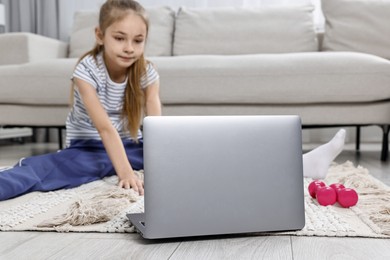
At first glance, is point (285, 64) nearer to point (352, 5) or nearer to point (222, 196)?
point (352, 5)

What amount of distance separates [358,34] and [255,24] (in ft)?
1.78

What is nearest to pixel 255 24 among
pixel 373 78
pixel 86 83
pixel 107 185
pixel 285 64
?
pixel 285 64

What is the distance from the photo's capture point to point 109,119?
1.49 metres

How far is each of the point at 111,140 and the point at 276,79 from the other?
91 cm

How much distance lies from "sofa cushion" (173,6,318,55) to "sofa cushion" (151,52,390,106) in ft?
1.88

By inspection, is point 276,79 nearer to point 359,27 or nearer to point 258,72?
point 258,72

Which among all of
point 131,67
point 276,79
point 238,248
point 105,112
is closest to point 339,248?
point 238,248

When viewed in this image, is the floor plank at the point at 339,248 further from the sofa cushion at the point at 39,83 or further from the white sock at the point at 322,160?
the sofa cushion at the point at 39,83

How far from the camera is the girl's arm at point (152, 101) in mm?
1642

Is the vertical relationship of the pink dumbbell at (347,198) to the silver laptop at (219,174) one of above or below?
below

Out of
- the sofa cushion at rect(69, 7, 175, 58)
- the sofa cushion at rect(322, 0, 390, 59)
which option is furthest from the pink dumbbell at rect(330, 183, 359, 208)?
the sofa cushion at rect(69, 7, 175, 58)

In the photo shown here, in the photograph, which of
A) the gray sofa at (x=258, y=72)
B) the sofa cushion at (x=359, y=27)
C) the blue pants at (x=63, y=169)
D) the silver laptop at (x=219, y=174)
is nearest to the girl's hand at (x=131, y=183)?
the blue pants at (x=63, y=169)

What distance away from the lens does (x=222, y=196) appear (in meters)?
0.80

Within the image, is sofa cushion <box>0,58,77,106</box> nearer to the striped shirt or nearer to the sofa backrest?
the striped shirt
